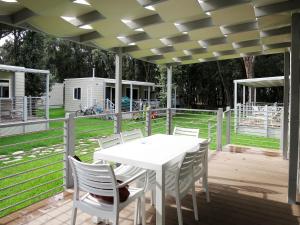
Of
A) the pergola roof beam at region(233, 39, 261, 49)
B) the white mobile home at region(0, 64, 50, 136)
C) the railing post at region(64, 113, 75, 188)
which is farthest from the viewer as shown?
the white mobile home at region(0, 64, 50, 136)

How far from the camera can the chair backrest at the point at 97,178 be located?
220 centimetres

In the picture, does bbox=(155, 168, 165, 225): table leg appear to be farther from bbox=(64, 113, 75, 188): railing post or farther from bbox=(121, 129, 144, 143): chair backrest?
bbox=(64, 113, 75, 188): railing post

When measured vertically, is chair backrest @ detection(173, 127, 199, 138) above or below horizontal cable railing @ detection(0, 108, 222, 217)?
above

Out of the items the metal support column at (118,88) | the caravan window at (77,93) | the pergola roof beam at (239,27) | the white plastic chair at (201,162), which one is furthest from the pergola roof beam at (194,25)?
the caravan window at (77,93)

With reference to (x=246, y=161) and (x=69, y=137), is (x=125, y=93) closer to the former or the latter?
(x=246, y=161)

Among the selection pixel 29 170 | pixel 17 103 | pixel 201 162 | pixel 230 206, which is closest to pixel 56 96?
pixel 17 103

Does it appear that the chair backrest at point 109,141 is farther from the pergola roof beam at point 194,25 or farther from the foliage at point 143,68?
the foliage at point 143,68

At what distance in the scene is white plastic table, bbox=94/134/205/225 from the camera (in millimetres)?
2576

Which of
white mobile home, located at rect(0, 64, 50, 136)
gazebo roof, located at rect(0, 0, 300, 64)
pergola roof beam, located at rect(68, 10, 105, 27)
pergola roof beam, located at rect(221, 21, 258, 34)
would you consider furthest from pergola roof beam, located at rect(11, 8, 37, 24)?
white mobile home, located at rect(0, 64, 50, 136)

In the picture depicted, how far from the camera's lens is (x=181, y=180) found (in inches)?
114

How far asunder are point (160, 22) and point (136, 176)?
6.52 ft

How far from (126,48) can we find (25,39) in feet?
44.4

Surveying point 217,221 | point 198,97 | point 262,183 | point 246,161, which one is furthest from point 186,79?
point 217,221

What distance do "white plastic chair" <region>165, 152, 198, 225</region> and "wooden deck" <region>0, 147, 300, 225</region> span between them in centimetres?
34
